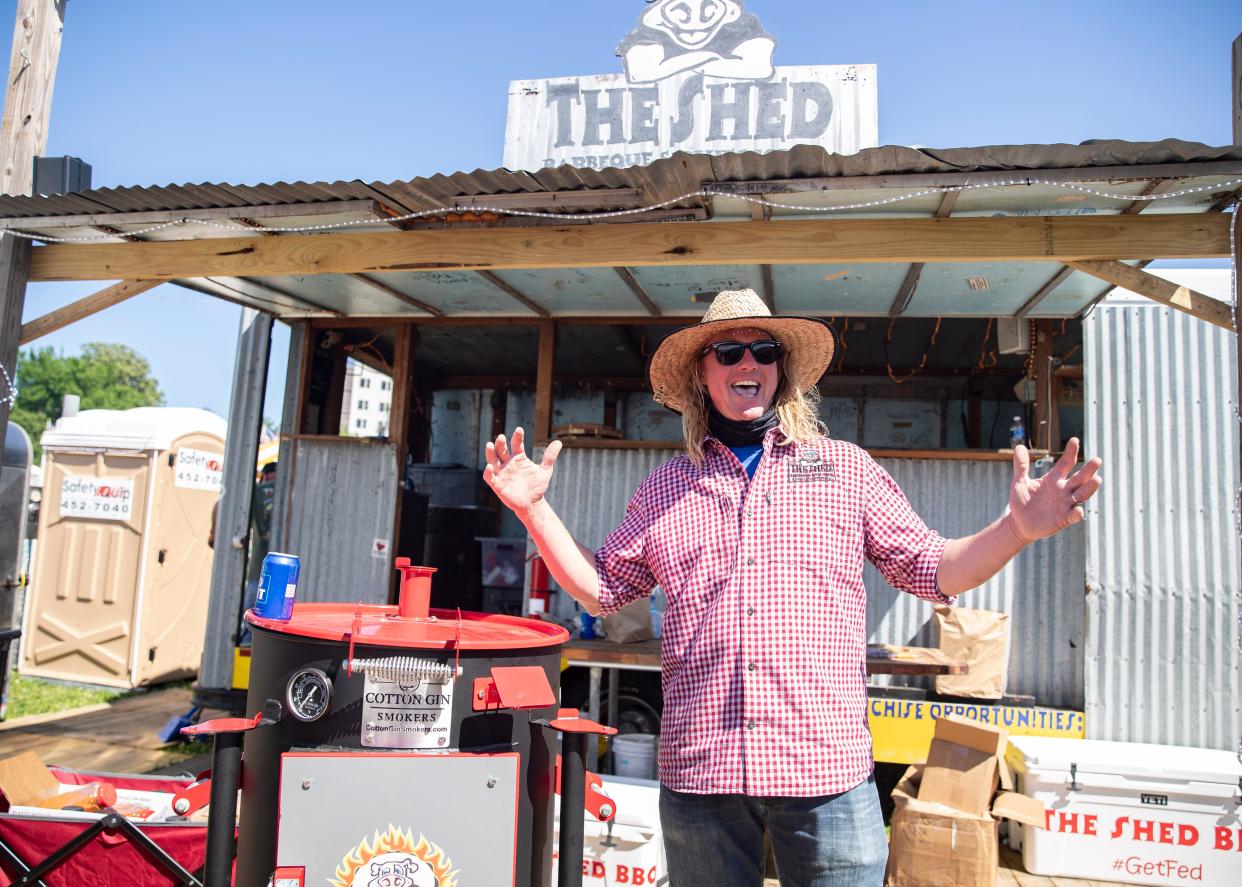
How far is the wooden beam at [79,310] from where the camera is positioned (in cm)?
497

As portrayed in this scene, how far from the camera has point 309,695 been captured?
1977mm

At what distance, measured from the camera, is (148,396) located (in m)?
66.1

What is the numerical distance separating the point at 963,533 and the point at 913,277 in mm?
1991

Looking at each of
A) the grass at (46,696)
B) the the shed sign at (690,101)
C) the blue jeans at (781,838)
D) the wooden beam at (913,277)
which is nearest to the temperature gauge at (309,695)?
the blue jeans at (781,838)

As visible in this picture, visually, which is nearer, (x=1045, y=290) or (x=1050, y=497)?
(x=1050, y=497)

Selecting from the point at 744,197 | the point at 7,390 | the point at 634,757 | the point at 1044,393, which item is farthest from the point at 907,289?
the point at 7,390

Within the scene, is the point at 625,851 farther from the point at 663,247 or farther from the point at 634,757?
the point at 663,247

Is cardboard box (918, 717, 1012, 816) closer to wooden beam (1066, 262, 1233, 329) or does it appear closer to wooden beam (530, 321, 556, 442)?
wooden beam (1066, 262, 1233, 329)

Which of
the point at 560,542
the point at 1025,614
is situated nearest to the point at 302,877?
the point at 560,542

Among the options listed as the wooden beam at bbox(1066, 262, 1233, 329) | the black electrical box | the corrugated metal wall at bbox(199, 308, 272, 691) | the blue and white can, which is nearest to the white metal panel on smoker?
the blue and white can

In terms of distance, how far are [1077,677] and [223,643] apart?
653 centimetres

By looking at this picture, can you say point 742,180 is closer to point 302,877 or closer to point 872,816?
point 872,816

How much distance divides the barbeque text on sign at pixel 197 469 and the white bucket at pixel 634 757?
6.26 m

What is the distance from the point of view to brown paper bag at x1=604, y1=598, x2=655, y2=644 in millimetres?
5441
